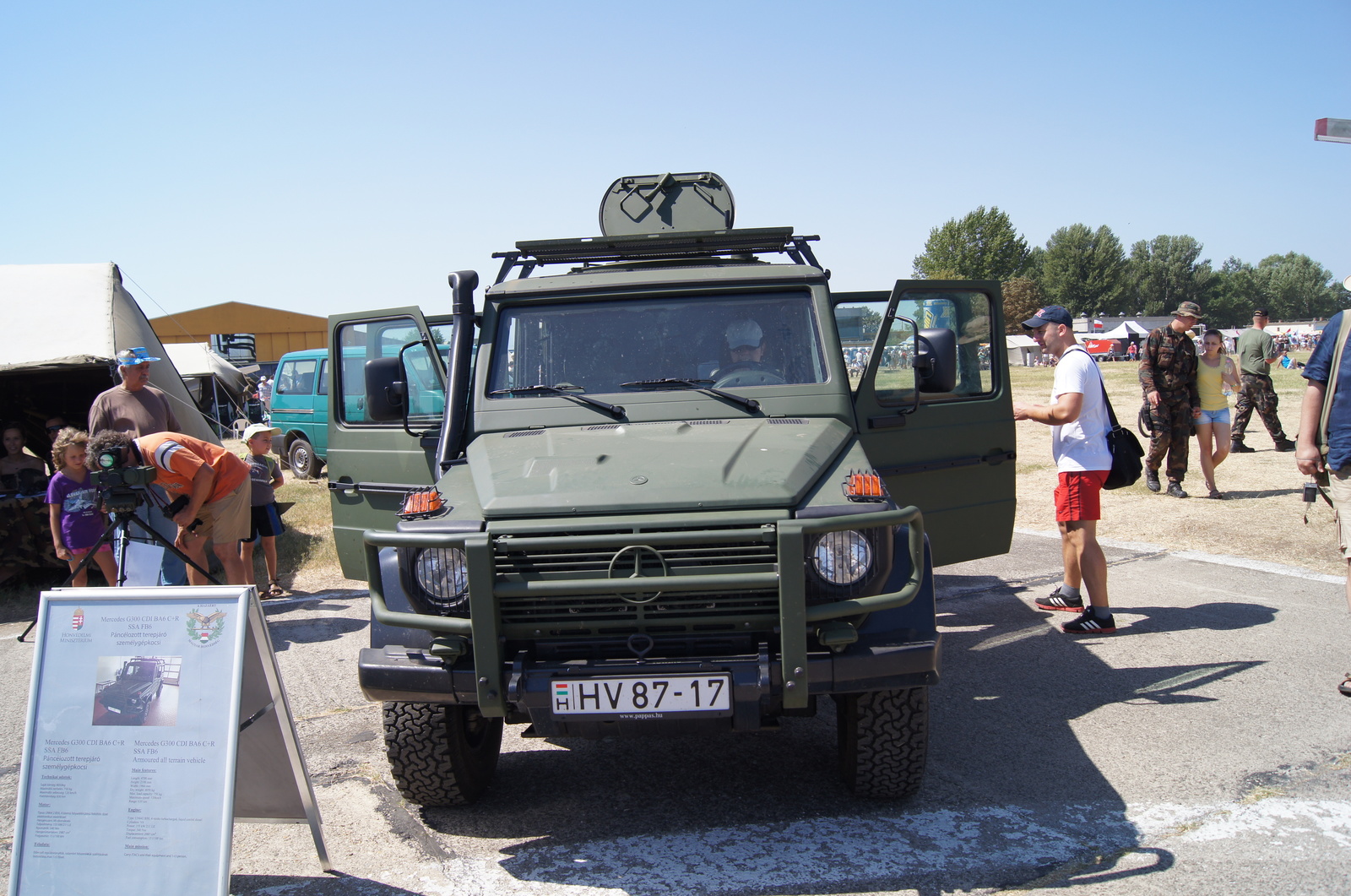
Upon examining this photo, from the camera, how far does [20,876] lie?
286 centimetres

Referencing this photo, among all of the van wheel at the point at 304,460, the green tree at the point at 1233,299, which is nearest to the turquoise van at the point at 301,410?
the van wheel at the point at 304,460

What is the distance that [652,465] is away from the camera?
353cm

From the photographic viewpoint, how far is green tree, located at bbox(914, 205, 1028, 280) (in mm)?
77625

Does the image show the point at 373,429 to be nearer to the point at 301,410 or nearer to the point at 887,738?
the point at 887,738

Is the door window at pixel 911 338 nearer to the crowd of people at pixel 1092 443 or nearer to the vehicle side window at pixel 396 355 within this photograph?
the crowd of people at pixel 1092 443

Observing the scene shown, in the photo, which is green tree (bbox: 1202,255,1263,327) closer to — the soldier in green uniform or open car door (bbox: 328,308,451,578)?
the soldier in green uniform

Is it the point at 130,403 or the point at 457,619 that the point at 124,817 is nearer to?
the point at 457,619

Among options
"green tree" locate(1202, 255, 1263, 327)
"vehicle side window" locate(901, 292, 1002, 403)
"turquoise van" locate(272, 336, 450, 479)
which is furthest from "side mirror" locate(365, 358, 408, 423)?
"green tree" locate(1202, 255, 1263, 327)

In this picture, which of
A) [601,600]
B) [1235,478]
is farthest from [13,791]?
[1235,478]

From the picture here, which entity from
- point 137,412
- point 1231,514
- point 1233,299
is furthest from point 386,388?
point 1233,299

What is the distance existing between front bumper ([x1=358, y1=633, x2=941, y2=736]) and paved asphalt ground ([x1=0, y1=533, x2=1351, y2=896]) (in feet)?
1.77

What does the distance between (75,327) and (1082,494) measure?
8276mm

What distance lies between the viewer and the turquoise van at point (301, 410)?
15844 millimetres

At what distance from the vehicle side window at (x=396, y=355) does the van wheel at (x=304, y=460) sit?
1143 centimetres
